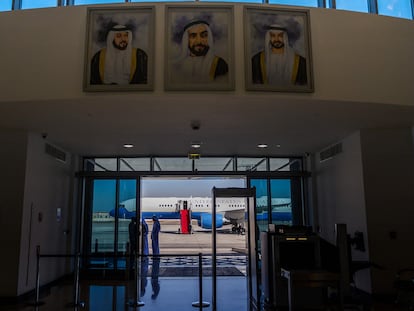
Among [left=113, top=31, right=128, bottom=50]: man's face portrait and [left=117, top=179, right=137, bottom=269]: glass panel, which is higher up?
[left=113, top=31, right=128, bottom=50]: man's face portrait

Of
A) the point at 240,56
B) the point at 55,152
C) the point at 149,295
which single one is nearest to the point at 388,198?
the point at 240,56

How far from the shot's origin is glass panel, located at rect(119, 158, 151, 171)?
10.1 metres

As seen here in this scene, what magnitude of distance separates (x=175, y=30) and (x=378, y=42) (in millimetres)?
2912

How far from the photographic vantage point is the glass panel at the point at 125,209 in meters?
10.1

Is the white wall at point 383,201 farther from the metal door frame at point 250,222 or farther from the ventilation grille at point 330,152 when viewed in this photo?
the metal door frame at point 250,222

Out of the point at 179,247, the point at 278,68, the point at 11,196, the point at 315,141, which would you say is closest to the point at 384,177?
the point at 315,141

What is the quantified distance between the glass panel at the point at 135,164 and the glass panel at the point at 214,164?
127 cm

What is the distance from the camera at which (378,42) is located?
18.5 feet

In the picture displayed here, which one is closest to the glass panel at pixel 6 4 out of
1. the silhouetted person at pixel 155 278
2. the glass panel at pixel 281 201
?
the silhouetted person at pixel 155 278

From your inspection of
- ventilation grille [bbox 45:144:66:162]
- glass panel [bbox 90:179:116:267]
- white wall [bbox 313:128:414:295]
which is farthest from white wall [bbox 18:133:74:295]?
white wall [bbox 313:128:414:295]

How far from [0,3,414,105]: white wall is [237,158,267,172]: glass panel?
199 inches

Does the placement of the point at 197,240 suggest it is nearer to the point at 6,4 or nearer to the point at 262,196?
the point at 262,196

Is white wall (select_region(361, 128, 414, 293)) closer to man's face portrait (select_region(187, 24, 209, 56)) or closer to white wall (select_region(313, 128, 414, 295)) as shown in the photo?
white wall (select_region(313, 128, 414, 295))

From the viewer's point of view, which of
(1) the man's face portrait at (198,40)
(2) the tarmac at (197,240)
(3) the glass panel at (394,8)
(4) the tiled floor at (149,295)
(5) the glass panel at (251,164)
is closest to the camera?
(1) the man's face portrait at (198,40)
